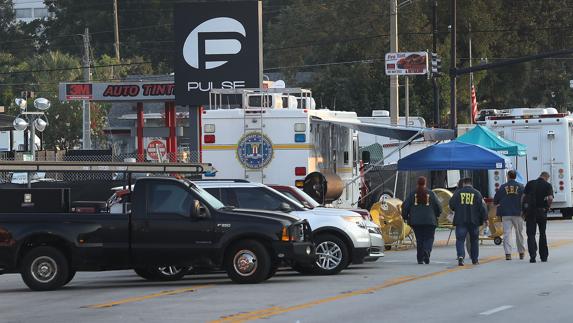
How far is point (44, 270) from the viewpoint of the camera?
18719 mm

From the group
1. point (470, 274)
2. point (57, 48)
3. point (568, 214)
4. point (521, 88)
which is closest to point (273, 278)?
point (470, 274)

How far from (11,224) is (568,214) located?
23.9 m

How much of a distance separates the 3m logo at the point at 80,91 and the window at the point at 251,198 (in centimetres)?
1589

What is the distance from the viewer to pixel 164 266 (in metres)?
18.9

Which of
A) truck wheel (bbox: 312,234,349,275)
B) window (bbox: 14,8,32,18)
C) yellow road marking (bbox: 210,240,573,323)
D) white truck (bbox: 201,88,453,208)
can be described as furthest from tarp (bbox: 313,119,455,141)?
window (bbox: 14,8,32,18)

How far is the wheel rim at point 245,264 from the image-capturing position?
1881 cm

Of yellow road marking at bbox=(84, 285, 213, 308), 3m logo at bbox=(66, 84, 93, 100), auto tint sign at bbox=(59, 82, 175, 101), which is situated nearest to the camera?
yellow road marking at bbox=(84, 285, 213, 308)

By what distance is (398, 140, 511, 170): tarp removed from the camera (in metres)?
26.8

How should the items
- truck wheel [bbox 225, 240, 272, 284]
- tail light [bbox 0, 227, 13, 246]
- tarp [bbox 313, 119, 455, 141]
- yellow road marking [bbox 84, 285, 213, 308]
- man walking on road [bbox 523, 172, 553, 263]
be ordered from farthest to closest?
tarp [bbox 313, 119, 455, 141] < man walking on road [bbox 523, 172, 553, 263] < truck wheel [bbox 225, 240, 272, 284] < tail light [bbox 0, 227, 13, 246] < yellow road marking [bbox 84, 285, 213, 308]

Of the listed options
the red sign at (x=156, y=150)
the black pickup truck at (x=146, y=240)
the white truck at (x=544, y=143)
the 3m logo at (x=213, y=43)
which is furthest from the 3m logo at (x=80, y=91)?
the black pickup truck at (x=146, y=240)

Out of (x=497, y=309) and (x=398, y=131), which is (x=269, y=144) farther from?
(x=497, y=309)

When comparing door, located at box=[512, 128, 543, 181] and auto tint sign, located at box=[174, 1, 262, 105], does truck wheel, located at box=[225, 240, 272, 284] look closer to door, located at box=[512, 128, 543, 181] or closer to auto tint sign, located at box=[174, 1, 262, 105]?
auto tint sign, located at box=[174, 1, 262, 105]

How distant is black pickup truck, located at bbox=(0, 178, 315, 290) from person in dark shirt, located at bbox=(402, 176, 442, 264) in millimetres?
4404

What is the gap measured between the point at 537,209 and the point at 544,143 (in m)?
14.9
